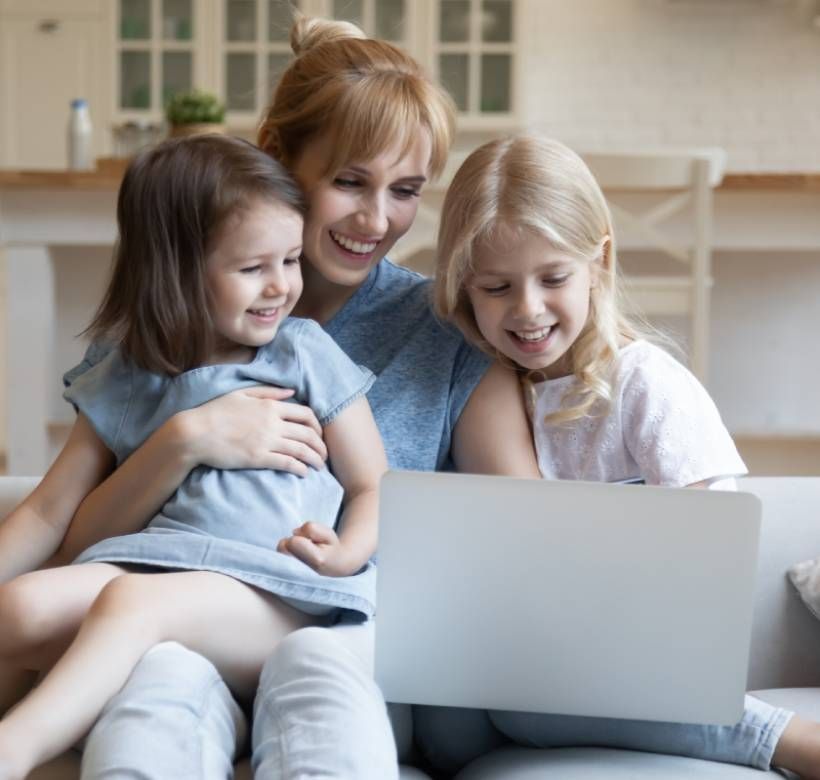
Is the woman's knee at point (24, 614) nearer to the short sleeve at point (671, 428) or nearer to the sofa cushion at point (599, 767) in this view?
the sofa cushion at point (599, 767)

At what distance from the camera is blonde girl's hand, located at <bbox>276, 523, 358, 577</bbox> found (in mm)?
1186

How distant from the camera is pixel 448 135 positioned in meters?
1.57

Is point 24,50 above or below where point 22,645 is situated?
above

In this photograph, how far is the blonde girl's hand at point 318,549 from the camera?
119cm

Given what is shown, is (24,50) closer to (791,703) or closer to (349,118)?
(349,118)

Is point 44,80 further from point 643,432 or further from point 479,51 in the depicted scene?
point 643,432

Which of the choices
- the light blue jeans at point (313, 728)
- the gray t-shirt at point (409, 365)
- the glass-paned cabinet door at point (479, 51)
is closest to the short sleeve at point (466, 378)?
the gray t-shirt at point (409, 365)

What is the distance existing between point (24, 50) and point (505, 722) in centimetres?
446

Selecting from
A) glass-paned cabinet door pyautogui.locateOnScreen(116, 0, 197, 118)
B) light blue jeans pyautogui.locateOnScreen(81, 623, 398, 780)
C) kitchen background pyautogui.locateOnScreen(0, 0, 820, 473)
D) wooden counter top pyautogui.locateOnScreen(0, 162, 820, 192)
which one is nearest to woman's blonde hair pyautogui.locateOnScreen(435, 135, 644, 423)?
light blue jeans pyautogui.locateOnScreen(81, 623, 398, 780)

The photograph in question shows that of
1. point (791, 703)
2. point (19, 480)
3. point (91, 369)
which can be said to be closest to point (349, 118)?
point (91, 369)

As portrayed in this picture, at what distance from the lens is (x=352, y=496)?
1391 mm

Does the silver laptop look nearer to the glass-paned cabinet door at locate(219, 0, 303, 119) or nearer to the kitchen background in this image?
the kitchen background

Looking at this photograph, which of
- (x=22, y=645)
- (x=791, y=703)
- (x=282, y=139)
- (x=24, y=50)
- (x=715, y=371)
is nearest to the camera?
(x=22, y=645)

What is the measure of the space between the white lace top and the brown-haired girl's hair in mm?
394
